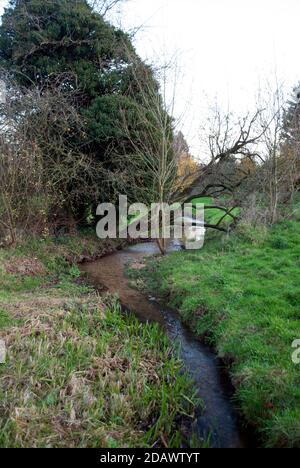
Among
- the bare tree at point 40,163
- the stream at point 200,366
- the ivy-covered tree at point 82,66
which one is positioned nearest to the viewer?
the stream at point 200,366

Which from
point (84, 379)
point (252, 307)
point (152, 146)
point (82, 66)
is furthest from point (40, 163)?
point (84, 379)

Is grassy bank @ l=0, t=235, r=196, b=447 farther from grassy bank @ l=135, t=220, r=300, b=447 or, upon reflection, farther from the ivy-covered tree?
the ivy-covered tree

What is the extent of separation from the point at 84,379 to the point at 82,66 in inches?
470

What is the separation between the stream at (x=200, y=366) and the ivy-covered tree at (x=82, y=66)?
4.54 metres

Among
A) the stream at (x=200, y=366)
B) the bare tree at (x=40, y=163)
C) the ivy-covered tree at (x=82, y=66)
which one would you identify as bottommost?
the stream at (x=200, y=366)

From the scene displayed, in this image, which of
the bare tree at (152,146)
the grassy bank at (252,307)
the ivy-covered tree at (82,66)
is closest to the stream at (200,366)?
the grassy bank at (252,307)

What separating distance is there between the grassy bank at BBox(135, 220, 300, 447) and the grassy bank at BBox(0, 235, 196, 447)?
3.04ft

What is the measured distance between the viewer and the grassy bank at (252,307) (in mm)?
4255

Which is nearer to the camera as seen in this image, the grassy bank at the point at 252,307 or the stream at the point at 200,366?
the stream at the point at 200,366

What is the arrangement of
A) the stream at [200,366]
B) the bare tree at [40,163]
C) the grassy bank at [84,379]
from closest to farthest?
the grassy bank at [84,379], the stream at [200,366], the bare tree at [40,163]

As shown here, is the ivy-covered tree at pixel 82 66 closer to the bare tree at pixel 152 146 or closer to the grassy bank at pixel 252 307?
the bare tree at pixel 152 146

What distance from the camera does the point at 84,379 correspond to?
462 cm

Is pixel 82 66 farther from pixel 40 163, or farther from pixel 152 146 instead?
pixel 40 163

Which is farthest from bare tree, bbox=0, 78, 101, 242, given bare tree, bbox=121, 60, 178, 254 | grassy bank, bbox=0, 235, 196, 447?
grassy bank, bbox=0, 235, 196, 447
